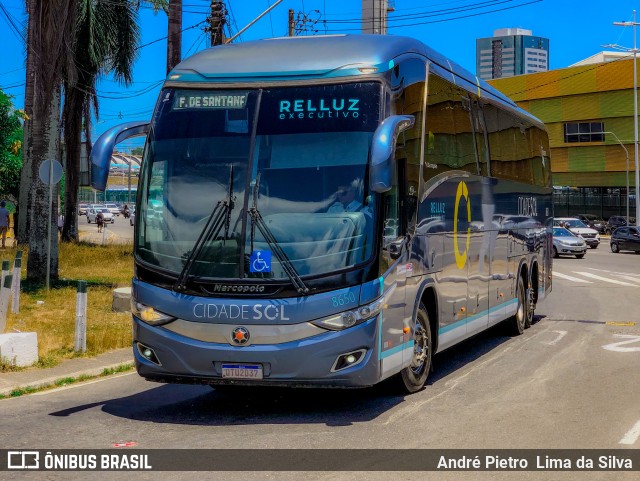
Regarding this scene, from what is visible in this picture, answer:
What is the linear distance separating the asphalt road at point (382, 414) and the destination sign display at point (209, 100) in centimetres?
296

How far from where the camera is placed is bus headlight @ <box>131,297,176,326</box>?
8858mm

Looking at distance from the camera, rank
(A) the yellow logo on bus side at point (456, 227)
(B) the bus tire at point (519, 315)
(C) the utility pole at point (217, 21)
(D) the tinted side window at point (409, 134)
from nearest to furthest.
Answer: (D) the tinted side window at point (409, 134) < (A) the yellow logo on bus side at point (456, 227) < (B) the bus tire at point (519, 315) < (C) the utility pole at point (217, 21)

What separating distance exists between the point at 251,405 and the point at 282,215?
2.27 meters

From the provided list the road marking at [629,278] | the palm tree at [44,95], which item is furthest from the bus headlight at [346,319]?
the road marking at [629,278]

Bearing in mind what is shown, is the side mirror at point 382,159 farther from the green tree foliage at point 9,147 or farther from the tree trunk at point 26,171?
the green tree foliage at point 9,147

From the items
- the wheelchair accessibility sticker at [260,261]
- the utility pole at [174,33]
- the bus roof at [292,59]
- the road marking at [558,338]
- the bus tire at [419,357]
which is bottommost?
the road marking at [558,338]

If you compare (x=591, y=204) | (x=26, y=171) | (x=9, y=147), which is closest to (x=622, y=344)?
(x=26, y=171)

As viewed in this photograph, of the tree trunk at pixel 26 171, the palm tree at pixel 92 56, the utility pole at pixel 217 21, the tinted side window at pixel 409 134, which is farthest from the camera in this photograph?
the palm tree at pixel 92 56

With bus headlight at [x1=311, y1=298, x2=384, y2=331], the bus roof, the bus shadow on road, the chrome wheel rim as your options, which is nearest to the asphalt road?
the bus shadow on road

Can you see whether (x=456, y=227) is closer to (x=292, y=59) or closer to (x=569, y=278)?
(x=292, y=59)

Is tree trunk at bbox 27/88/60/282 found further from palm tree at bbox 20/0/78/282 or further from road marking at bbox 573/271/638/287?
road marking at bbox 573/271/638/287

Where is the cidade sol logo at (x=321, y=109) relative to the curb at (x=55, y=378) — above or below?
above

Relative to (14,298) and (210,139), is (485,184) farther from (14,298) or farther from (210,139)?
(14,298)

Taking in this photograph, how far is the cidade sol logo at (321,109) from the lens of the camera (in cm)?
896
